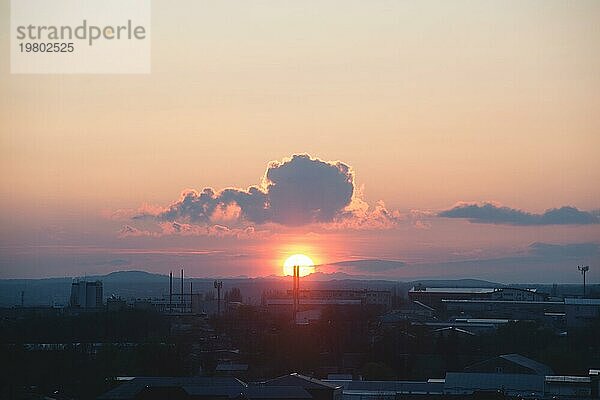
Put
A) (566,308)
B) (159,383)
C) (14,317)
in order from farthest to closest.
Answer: (566,308) < (14,317) < (159,383)

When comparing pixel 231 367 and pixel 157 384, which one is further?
pixel 231 367

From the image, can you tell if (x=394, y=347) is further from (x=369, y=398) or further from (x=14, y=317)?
(x=14, y=317)

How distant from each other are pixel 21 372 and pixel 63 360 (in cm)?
193

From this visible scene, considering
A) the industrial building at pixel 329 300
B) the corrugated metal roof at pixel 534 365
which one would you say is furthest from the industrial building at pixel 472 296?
the corrugated metal roof at pixel 534 365

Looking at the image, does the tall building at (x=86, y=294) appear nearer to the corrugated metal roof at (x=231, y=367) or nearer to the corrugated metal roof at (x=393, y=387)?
the corrugated metal roof at (x=231, y=367)

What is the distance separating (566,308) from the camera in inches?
1454

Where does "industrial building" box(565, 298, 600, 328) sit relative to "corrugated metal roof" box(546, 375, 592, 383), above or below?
below

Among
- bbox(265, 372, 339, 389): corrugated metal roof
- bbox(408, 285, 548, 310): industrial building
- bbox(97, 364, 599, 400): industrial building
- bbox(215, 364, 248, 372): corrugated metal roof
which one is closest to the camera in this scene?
bbox(97, 364, 599, 400): industrial building

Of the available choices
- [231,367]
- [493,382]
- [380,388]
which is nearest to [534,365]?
[493,382]

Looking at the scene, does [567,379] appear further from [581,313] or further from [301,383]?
[581,313]

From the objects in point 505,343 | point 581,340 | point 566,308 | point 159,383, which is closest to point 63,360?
point 159,383

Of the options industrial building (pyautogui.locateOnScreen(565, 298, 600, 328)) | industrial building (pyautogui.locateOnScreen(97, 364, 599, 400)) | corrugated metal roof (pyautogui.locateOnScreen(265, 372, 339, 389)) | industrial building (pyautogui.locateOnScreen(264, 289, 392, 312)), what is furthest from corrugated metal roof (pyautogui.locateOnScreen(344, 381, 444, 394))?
industrial building (pyautogui.locateOnScreen(264, 289, 392, 312))

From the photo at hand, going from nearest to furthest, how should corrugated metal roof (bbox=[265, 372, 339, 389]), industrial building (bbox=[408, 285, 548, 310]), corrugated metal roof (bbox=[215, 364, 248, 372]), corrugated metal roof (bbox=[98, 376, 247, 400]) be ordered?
corrugated metal roof (bbox=[98, 376, 247, 400])
corrugated metal roof (bbox=[265, 372, 339, 389])
corrugated metal roof (bbox=[215, 364, 248, 372])
industrial building (bbox=[408, 285, 548, 310])

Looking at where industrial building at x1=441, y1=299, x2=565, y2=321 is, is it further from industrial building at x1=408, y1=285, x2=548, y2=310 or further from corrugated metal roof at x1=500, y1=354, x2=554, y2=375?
corrugated metal roof at x1=500, y1=354, x2=554, y2=375
